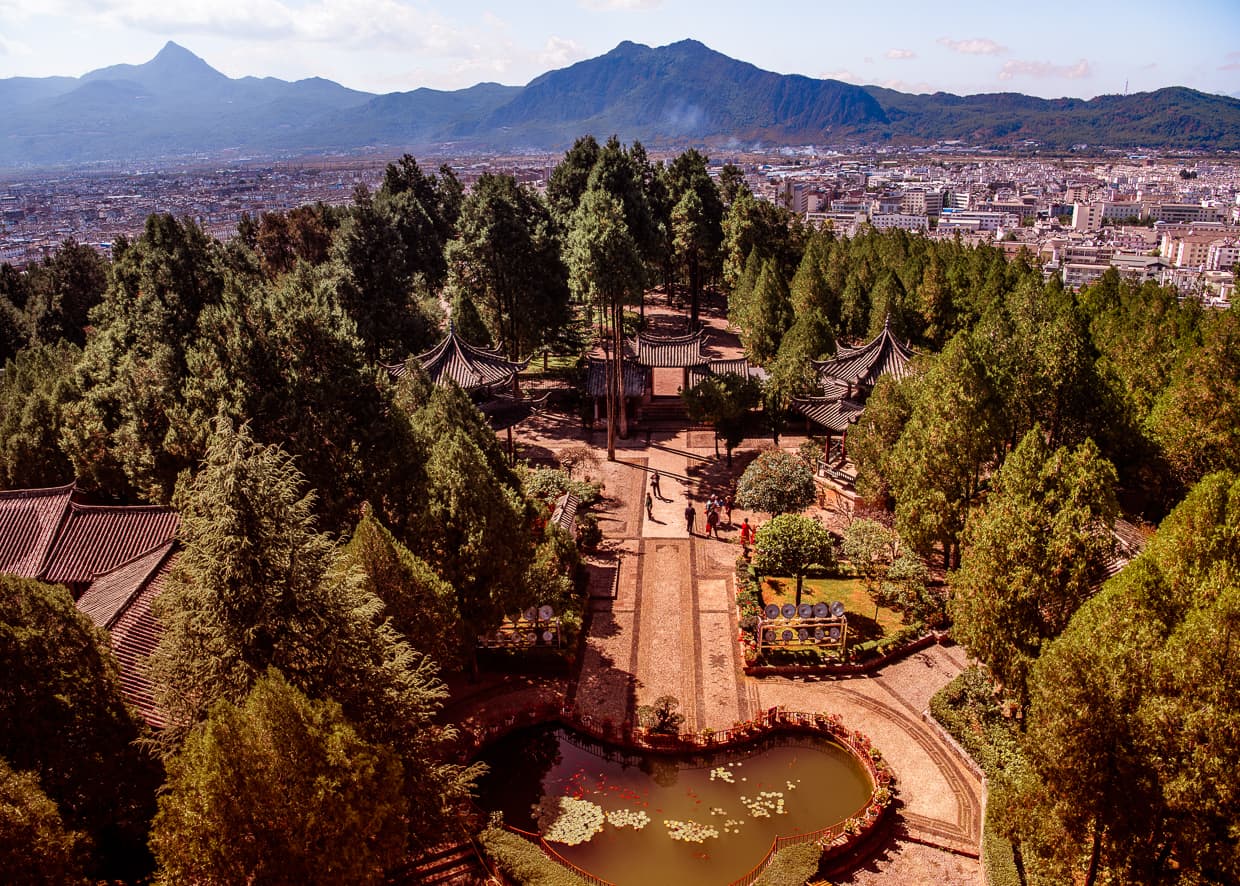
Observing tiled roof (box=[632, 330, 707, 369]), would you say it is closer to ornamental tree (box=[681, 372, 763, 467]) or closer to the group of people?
ornamental tree (box=[681, 372, 763, 467])

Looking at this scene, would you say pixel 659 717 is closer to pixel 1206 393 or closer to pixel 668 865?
pixel 668 865

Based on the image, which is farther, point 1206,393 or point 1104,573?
point 1206,393

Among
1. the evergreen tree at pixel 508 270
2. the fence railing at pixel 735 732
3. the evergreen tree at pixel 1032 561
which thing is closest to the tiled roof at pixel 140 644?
the fence railing at pixel 735 732

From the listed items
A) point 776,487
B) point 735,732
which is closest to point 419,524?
point 735,732

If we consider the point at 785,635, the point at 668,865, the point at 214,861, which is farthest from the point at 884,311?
the point at 214,861

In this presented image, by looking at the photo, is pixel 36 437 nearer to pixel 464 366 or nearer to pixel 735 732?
pixel 464 366
